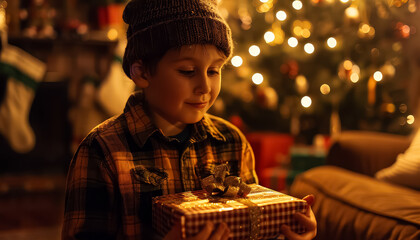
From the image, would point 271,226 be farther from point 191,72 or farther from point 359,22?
point 359,22

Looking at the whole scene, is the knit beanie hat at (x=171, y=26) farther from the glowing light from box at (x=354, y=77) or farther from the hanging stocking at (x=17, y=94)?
the hanging stocking at (x=17, y=94)

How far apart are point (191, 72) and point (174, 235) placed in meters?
0.34

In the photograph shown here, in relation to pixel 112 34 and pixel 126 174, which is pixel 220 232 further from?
pixel 112 34

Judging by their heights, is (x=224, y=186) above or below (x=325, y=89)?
below

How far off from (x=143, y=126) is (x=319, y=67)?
211 cm

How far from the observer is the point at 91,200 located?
2.90ft

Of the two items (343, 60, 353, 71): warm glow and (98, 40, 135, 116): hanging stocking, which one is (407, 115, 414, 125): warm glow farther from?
(98, 40, 135, 116): hanging stocking

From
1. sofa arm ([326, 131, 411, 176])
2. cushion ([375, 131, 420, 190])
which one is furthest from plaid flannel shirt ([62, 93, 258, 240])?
sofa arm ([326, 131, 411, 176])

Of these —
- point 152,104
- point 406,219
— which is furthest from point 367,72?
point 152,104

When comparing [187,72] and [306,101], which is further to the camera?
[306,101]

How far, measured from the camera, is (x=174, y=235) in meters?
0.77

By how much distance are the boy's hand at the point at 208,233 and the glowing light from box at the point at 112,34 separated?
336 centimetres

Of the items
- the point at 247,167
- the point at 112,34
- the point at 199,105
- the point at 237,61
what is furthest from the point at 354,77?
the point at 112,34

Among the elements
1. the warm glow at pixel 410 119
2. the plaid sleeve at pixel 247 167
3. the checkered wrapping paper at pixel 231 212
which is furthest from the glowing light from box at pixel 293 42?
the checkered wrapping paper at pixel 231 212
